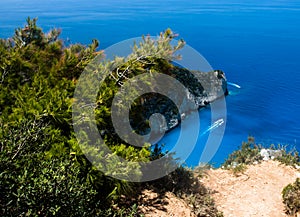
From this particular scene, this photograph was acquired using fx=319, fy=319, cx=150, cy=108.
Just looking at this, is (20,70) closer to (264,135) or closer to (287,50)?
(264,135)

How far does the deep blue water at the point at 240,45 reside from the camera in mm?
27844

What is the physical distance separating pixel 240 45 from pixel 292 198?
47.4 m

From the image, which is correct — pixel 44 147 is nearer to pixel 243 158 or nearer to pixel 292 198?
pixel 292 198

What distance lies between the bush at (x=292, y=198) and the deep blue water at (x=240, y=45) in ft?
40.6

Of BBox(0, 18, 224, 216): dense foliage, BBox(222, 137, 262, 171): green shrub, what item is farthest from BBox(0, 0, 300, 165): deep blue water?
BBox(0, 18, 224, 216): dense foliage

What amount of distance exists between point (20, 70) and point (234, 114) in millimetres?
24869

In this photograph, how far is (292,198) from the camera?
8.95 m

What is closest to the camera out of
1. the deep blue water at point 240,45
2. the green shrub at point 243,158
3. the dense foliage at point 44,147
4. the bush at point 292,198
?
the dense foliage at point 44,147

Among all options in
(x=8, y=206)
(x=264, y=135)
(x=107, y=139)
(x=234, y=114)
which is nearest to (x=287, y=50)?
(x=234, y=114)

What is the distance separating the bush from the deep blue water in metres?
12.4

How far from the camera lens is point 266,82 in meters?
38.0

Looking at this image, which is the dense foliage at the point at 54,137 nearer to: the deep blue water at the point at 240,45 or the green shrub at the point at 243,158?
the green shrub at the point at 243,158

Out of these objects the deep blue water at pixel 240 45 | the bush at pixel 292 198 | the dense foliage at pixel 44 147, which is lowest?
the dense foliage at pixel 44 147

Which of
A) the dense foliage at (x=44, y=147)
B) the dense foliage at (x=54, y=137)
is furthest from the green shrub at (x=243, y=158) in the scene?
the dense foliage at (x=44, y=147)
